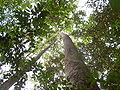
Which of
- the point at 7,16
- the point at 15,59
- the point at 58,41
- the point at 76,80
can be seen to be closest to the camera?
the point at 15,59

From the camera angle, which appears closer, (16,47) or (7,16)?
(16,47)

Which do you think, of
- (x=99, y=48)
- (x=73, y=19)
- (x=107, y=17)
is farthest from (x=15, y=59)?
(x=73, y=19)

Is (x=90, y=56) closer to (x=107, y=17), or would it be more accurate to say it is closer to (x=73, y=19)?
(x=107, y=17)

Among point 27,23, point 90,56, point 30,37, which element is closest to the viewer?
point 27,23

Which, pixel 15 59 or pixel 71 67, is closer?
pixel 15 59

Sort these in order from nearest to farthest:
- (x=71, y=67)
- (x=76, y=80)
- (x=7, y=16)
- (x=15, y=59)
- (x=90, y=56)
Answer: (x=15, y=59), (x=76, y=80), (x=71, y=67), (x=90, y=56), (x=7, y=16)

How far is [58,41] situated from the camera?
15.5 m

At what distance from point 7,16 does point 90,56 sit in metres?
5.49

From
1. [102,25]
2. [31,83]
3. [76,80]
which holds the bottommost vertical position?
[76,80]

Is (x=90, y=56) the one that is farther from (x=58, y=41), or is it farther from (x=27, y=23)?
(x=58, y=41)

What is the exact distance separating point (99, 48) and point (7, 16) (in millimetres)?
5782

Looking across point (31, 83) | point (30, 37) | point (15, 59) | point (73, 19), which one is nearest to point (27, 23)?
point (30, 37)

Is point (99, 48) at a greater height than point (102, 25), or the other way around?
point (102, 25)

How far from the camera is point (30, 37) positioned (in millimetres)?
3359
